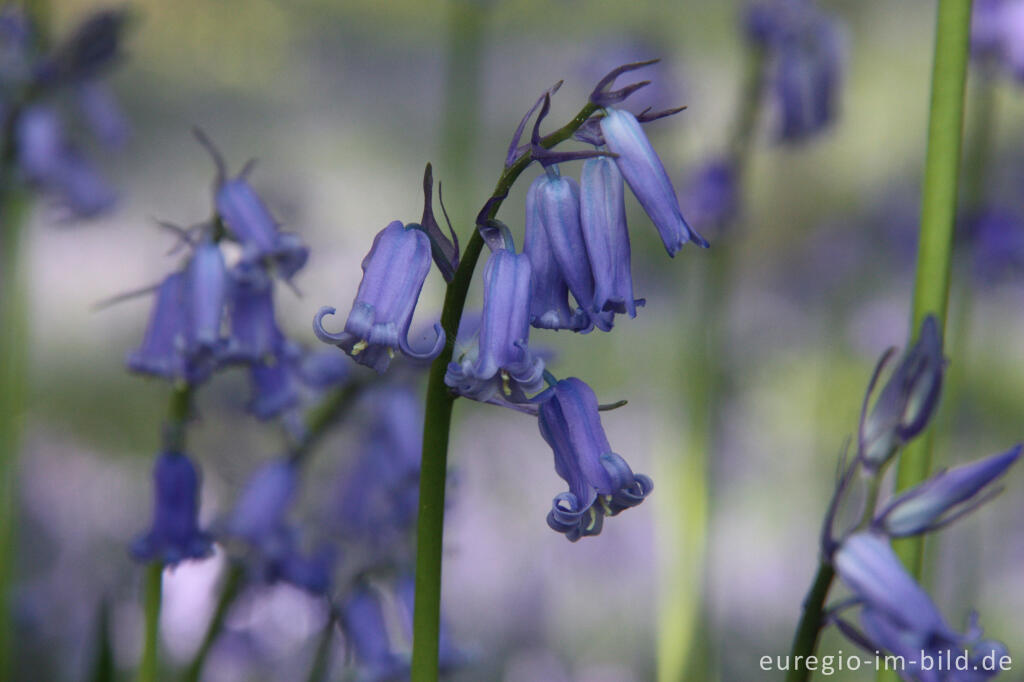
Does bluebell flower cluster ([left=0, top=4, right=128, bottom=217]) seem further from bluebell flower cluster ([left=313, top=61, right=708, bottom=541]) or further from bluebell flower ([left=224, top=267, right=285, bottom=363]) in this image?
bluebell flower cluster ([left=313, top=61, right=708, bottom=541])

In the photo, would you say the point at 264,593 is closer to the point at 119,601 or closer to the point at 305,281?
the point at 119,601

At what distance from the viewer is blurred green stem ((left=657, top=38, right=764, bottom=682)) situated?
2572 mm

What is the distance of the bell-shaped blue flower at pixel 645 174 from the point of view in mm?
1144

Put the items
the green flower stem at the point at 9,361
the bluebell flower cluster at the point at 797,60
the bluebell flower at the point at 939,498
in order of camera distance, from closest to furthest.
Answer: the bluebell flower at the point at 939,498
the green flower stem at the point at 9,361
the bluebell flower cluster at the point at 797,60

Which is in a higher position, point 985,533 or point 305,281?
point 305,281

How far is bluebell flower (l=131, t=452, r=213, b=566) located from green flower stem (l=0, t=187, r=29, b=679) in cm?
84

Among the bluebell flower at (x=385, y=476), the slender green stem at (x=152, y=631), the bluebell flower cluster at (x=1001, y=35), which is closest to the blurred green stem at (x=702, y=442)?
the bluebell flower cluster at (x=1001, y=35)

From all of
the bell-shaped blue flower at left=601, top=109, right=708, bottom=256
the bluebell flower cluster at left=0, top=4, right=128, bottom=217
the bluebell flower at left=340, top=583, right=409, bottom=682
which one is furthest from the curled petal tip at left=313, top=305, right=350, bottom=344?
the bluebell flower cluster at left=0, top=4, right=128, bottom=217

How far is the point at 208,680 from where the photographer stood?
316cm

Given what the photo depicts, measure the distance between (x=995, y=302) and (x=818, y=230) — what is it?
7.77ft

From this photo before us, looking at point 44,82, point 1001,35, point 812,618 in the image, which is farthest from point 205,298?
point 1001,35

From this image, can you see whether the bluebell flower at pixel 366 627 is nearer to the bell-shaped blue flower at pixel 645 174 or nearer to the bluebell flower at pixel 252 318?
the bluebell flower at pixel 252 318

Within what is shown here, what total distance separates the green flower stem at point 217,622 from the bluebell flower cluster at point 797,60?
207 centimetres

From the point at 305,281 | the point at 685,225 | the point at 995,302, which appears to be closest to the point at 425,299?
the point at 305,281
